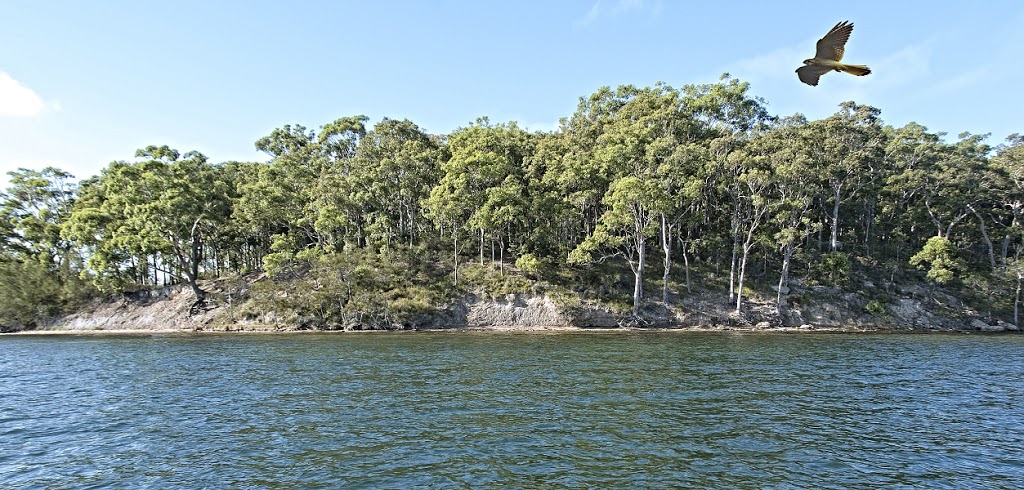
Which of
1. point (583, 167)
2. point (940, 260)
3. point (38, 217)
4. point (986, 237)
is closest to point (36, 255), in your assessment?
point (38, 217)

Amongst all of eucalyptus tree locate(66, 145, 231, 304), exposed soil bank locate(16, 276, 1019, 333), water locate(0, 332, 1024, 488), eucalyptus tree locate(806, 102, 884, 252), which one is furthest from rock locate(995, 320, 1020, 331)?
eucalyptus tree locate(66, 145, 231, 304)

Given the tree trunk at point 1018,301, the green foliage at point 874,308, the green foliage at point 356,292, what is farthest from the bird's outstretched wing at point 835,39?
the tree trunk at point 1018,301

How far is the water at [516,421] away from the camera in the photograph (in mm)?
13508

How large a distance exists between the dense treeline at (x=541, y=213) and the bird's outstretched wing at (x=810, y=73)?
4569cm

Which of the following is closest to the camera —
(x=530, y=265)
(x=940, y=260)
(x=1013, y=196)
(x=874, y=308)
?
(x=530, y=265)

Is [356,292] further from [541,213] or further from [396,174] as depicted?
[541,213]

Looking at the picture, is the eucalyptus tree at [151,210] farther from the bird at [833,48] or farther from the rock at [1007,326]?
the rock at [1007,326]

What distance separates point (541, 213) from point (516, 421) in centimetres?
4551

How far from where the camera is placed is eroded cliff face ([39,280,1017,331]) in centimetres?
5741

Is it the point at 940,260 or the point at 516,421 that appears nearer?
the point at 516,421

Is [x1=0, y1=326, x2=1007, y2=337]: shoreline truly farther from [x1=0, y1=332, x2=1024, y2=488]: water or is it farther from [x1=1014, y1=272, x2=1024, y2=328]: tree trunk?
[x1=0, y1=332, x2=1024, y2=488]: water

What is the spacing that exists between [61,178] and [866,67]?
94.0 m

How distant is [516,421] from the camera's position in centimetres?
1811

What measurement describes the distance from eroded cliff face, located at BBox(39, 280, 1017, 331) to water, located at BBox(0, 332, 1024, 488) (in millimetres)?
22334
